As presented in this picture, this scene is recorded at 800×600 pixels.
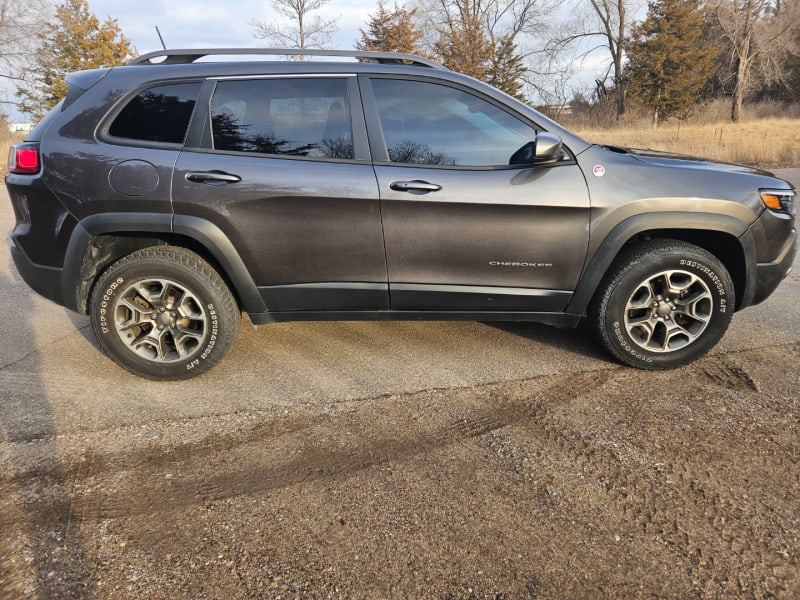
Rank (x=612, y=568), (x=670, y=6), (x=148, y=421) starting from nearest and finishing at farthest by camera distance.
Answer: (x=612, y=568), (x=148, y=421), (x=670, y=6)

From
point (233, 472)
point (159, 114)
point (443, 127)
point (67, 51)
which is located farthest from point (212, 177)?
point (67, 51)

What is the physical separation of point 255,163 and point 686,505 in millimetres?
2772

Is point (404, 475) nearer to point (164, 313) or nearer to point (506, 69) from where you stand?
point (164, 313)

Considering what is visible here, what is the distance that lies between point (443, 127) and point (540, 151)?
62 cm

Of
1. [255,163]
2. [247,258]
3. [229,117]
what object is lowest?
[247,258]

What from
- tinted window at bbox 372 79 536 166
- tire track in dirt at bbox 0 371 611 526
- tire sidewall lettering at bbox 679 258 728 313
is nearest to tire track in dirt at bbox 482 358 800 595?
tire track in dirt at bbox 0 371 611 526

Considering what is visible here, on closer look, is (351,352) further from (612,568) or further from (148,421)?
(612,568)

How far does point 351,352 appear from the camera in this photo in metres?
3.89

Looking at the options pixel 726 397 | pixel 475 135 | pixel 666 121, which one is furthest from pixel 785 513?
pixel 666 121

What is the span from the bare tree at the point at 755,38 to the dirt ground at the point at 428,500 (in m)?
40.3

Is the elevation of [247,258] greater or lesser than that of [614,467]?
greater

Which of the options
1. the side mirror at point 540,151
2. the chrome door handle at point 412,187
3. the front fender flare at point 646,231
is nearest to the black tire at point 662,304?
the front fender flare at point 646,231

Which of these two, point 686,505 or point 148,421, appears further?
point 148,421

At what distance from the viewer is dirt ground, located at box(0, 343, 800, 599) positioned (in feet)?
6.31
